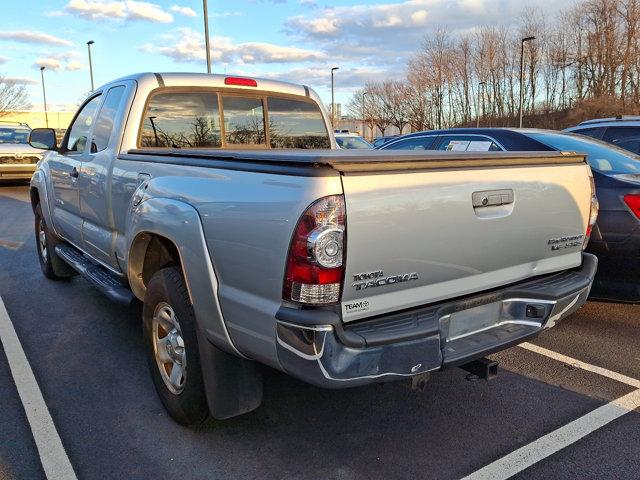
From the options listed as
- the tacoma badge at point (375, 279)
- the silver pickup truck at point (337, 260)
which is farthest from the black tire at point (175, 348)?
the tacoma badge at point (375, 279)

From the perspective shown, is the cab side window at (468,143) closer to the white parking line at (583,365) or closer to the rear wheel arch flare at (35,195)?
the white parking line at (583,365)

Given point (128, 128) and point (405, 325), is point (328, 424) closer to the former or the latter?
point (405, 325)

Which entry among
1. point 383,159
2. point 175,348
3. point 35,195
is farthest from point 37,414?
point 35,195

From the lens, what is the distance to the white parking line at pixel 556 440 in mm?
2664

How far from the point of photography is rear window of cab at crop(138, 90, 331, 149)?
13.8 ft

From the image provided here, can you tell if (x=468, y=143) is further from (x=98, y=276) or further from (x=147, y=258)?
(x=98, y=276)

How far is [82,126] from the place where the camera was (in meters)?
5.05

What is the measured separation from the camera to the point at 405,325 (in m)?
2.36

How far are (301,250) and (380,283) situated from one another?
1.29 feet

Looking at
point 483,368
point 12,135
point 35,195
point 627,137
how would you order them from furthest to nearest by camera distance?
point 12,135 < point 627,137 < point 35,195 < point 483,368

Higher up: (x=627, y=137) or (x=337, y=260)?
(x=627, y=137)

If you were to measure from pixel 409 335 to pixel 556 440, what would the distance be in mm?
1278

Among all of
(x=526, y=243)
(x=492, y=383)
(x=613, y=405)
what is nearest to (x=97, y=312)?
(x=492, y=383)

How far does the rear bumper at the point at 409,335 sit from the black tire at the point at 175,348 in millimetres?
756
